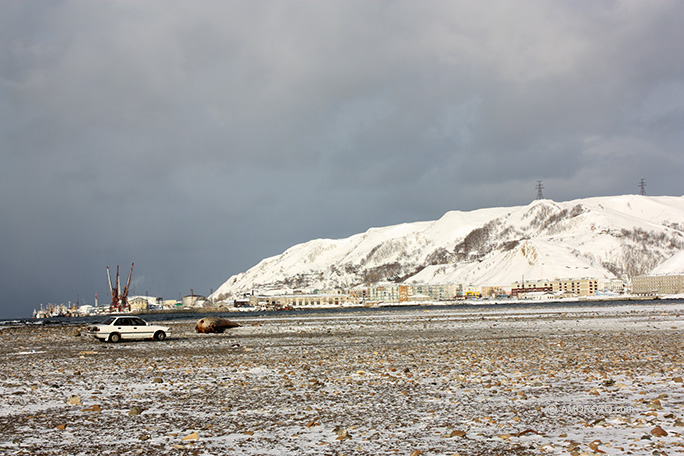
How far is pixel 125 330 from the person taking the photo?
133 ft

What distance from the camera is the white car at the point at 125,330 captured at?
40.0 metres

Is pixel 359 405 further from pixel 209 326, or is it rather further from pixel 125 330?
pixel 209 326

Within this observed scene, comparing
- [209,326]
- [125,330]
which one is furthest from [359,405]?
[209,326]

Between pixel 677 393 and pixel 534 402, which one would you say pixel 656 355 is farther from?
pixel 534 402

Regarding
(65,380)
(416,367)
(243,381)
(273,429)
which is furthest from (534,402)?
(65,380)

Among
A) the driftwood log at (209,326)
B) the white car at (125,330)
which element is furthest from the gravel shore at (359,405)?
the driftwood log at (209,326)

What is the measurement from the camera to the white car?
4003cm

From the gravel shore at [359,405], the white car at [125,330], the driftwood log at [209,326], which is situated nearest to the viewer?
the gravel shore at [359,405]

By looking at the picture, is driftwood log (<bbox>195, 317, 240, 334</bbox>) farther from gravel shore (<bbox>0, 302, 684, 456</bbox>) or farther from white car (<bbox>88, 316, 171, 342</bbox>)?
gravel shore (<bbox>0, 302, 684, 456</bbox>)

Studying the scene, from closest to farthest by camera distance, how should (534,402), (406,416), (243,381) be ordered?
(406,416) < (534,402) < (243,381)

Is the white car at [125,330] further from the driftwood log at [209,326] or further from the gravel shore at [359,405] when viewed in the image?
the gravel shore at [359,405]

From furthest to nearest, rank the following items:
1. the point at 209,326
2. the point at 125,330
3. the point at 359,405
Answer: the point at 209,326 < the point at 125,330 < the point at 359,405

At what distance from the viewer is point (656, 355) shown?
2261 centimetres

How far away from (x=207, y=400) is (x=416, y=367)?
8398 millimetres
